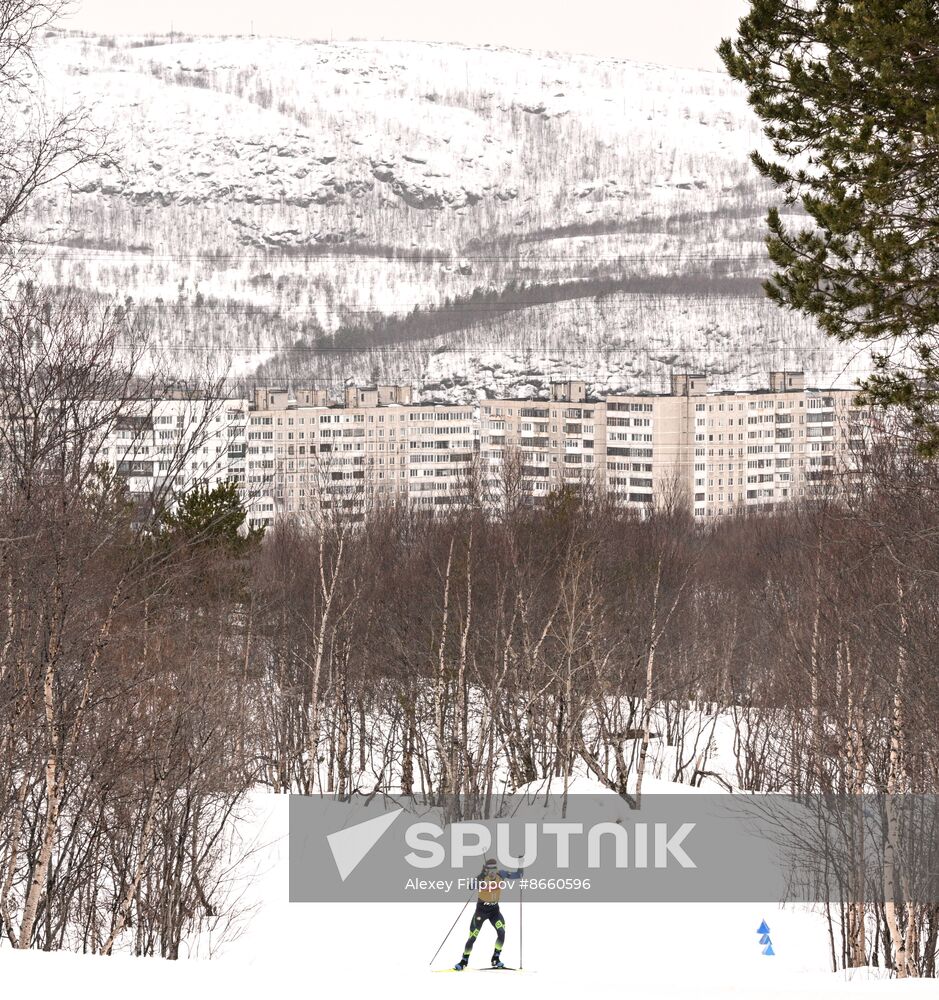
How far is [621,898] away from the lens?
870 inches

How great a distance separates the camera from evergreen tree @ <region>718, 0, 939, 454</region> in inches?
344

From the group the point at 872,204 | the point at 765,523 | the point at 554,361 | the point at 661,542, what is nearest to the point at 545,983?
the point at 872,204

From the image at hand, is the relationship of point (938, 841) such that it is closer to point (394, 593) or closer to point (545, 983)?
point (545, 983)

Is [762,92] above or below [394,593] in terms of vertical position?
below

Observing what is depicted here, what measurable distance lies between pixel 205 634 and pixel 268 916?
9.59m

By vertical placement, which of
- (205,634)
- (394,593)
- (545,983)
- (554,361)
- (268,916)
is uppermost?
(554,361)

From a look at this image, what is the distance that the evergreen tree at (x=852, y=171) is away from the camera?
28.7 feet

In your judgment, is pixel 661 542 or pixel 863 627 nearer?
pixel 863 627
